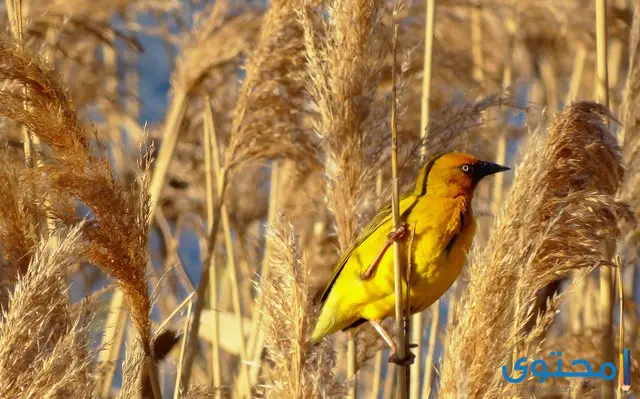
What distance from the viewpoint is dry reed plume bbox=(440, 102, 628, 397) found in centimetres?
205

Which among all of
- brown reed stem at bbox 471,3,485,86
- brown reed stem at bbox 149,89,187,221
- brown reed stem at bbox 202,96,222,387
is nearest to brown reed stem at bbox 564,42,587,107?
brown reed stem at bbox 471,3,485,86

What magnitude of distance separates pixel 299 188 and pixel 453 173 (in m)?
1.17

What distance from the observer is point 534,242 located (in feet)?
7.11

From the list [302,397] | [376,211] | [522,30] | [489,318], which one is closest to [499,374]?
[489,318]

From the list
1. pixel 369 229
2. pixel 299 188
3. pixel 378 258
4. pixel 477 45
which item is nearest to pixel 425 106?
pixel 369 229

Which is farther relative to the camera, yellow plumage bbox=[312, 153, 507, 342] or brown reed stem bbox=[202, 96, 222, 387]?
brown reed stem bbox=[202, 96, 222, 387]

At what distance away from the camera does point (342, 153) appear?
2.82 m

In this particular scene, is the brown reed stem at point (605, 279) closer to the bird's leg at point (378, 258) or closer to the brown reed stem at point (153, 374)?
the bird's leg at point (378, 258)

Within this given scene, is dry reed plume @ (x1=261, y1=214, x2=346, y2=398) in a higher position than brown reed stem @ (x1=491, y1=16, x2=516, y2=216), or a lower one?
lower

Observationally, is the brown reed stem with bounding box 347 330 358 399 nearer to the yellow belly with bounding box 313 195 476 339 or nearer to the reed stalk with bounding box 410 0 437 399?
the yellow belly with bounding box 313 195 476 339

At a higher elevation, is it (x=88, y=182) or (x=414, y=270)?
(x=88, y=182)

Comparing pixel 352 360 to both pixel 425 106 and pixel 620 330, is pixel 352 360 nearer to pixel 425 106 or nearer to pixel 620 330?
pixel 620 330

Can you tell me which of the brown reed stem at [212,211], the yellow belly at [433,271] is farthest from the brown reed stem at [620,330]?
the brown reed stem at [212,211]

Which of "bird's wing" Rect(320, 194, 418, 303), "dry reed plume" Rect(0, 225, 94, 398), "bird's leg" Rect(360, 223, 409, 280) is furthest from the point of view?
"bird's wing" Rect(320, 194, 418, 303)
